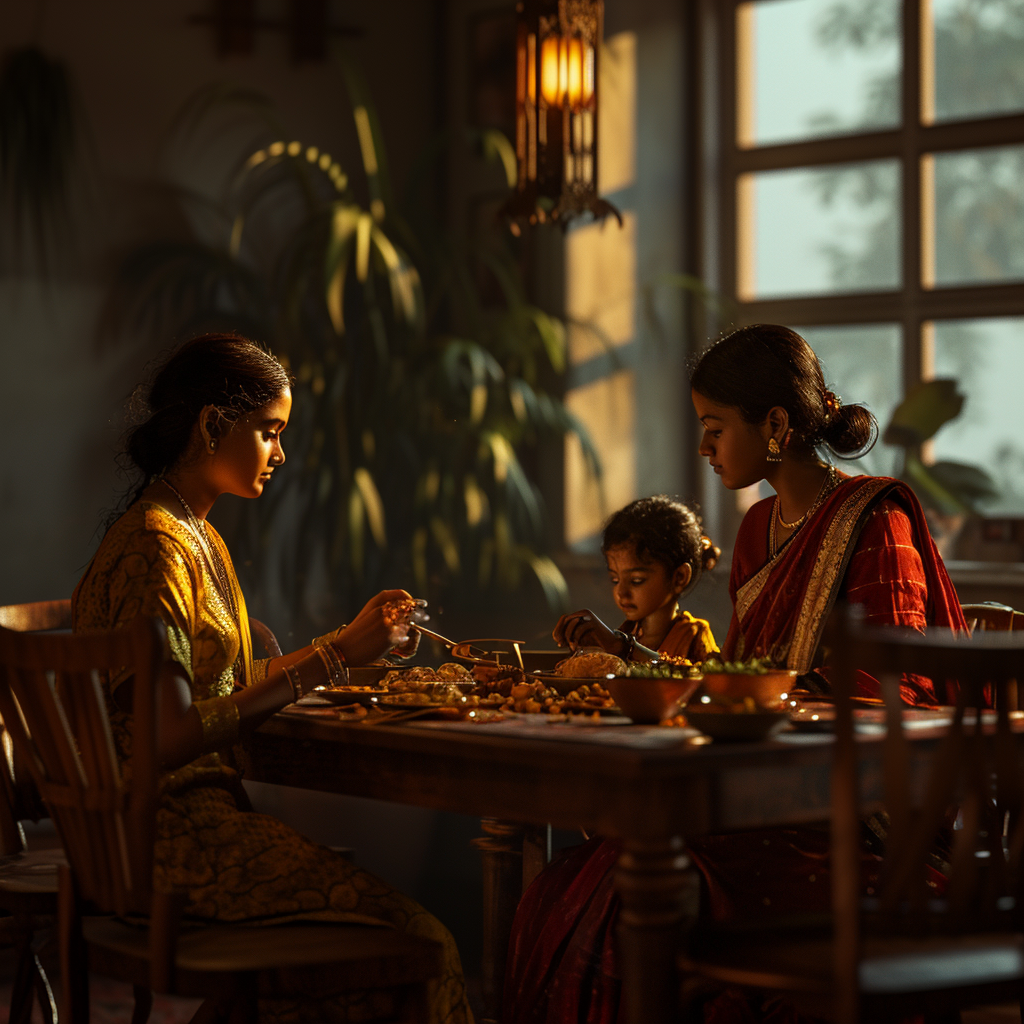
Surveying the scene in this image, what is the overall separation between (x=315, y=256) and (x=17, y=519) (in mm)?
1139

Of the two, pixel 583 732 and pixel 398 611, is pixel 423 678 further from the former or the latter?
pixel 583 732

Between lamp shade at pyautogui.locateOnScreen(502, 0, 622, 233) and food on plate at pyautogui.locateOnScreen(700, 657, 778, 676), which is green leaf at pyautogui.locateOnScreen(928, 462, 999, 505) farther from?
food on plate at pyautogui.locateOnScreen(700, 657, 778, 676)

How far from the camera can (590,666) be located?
7.34 feet

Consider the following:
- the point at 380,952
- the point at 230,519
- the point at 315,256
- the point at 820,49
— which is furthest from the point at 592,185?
the point at 820,49

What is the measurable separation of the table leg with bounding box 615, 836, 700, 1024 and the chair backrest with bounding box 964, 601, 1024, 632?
132 centimetres

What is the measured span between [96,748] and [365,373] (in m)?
2.79

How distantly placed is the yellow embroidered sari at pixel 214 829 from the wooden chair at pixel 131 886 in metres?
0.05

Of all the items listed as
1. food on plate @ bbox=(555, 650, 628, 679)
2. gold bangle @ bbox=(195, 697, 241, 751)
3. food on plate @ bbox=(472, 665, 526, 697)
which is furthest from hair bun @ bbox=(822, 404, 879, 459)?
gold bangle @ bbox=(195, 697, 241, 751)

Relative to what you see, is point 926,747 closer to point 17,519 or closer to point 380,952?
point 380,952

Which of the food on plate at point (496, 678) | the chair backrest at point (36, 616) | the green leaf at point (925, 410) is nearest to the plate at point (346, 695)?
the food on plate at point (496, 678)

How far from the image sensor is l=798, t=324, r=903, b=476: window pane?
15.2 ft

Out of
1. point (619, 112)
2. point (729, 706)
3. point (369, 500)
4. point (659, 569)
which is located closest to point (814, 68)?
point (619, 112)

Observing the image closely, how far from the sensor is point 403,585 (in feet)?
15.2

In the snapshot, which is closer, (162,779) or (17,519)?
(162,779)
